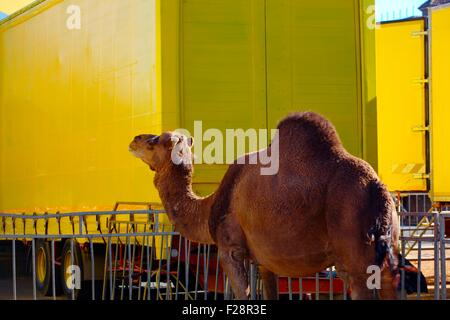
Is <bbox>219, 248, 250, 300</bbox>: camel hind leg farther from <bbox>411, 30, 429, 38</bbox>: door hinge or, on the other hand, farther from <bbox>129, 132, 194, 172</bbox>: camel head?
<bbox>411, 30, 429, 38</bbox>: door hinge

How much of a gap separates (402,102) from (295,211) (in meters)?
10.2

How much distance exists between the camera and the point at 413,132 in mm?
16453

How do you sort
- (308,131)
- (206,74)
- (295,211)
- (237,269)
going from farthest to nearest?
1. (206,74)
2. (237,269)
3. (308,131)
4. (295,211)

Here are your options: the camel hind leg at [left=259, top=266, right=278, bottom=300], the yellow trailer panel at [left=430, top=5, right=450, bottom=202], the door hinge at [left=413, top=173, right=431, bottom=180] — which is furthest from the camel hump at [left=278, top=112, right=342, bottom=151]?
the door hinge at [left=413, top=173, right=431, bottom=180]

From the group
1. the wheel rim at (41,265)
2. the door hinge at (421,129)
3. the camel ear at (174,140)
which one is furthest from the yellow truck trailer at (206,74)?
the door hinge at (421,129)

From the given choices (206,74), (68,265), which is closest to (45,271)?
(68,265)

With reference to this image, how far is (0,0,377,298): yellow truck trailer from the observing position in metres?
11.0

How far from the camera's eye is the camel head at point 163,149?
782 cm

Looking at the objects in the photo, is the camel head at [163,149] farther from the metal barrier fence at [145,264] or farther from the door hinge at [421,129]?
the door hinge at [421,129]

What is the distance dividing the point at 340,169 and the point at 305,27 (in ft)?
16.9

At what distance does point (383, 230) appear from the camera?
6305mm

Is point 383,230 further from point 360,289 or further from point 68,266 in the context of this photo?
point 68,266

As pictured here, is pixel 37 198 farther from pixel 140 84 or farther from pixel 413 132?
pixel 413 132
